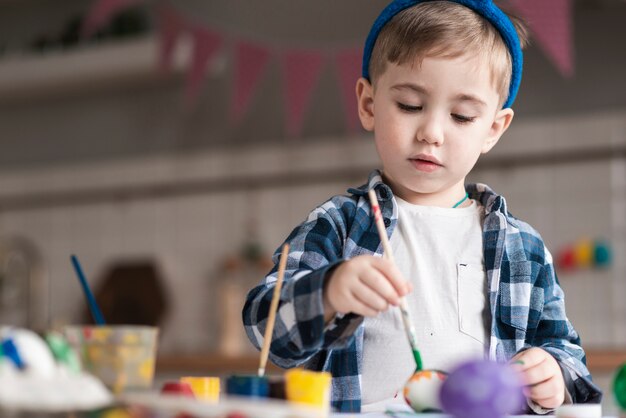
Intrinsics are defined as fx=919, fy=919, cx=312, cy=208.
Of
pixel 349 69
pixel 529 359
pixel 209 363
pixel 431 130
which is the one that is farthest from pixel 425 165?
pixel 209 363

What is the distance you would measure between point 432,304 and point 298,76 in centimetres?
265

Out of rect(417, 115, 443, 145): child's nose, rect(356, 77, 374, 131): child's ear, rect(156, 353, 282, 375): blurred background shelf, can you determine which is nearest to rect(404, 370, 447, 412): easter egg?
rect(417, 115, 443, 145): child's nose

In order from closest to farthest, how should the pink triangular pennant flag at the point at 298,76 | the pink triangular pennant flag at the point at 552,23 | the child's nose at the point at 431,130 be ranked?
the child's nose at the point at 431,130
the pink triangular pennant flag at the point at 552,23
the pink triangular pennant flag at the point at 298,76

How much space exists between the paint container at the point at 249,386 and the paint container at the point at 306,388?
0.06 ft

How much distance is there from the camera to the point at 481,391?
2.02 feet

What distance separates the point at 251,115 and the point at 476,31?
3.33 m

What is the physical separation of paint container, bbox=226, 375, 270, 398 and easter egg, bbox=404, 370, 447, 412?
0.15 m

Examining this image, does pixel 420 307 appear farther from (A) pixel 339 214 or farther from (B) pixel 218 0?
(B) pixel 218 0

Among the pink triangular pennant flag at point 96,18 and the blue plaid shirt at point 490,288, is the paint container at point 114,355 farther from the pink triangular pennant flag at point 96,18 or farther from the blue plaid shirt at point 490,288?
the pink triangular pennant flag at point 96,18

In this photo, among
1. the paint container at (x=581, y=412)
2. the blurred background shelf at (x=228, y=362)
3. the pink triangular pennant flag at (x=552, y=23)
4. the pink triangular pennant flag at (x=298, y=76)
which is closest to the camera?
the paint container at (x=581, y=412)

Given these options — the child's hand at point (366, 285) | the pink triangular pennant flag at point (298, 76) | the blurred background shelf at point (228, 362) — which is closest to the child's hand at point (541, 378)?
the child's hand at point (366, 285)

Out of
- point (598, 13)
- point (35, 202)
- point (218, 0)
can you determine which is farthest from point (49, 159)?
point (598, 13)

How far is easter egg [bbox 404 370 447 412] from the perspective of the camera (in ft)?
2.48

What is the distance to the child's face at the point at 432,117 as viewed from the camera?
1.05m
